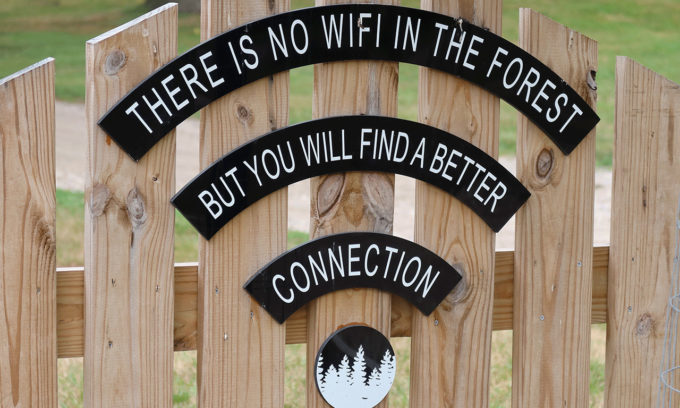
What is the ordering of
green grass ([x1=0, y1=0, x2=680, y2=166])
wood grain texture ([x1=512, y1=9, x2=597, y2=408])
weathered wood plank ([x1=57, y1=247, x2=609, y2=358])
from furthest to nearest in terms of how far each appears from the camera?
green grass ([x1=0, y1=0, x2=680, y2=166]) < wood grain texture ([x1=512, y1=9, x2=597, y2=408]) < weathered wood plank ([x1=57, y1=247, x2=609, y2=358])

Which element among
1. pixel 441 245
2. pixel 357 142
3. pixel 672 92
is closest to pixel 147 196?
pixel 357 142

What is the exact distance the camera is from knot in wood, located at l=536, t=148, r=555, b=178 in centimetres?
234

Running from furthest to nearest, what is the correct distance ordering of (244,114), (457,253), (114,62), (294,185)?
1. (294,185)
2. (457,253)
3. (244,114)
4. (114,62)

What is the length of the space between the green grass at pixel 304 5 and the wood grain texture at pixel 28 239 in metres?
7.52

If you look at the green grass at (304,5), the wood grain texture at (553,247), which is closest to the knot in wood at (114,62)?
the wood grain texture at (553,247)

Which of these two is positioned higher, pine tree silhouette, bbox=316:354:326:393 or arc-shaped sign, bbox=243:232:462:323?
arc-shaped sign, bbox=243:232:462:323

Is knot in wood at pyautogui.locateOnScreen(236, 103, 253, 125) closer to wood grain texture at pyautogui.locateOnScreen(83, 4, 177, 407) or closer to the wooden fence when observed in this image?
the wooden fence

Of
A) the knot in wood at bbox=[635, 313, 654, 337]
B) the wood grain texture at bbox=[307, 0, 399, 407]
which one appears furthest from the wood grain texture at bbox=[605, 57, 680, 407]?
the wood grain texture at bbox=[307, 0, 399, 407]

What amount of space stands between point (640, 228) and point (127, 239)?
136 centimetres

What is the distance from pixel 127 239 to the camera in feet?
6.65

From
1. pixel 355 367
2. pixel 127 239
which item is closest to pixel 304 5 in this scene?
pixel 355 367

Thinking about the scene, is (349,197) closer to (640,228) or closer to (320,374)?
Result: (320,374)

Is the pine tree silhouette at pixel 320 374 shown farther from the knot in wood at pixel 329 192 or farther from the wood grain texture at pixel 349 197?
the knot in wood at pixel 329 192

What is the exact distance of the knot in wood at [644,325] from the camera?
2514 mm
